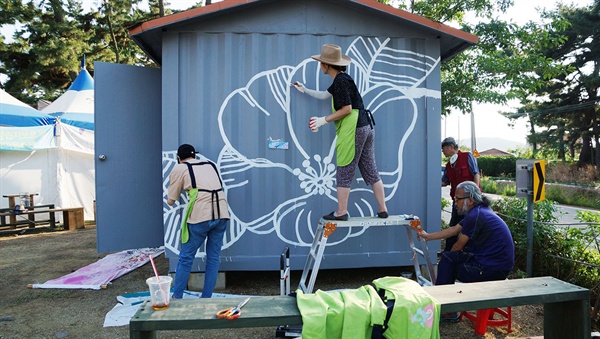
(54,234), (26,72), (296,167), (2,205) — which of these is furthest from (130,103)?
(26,72)

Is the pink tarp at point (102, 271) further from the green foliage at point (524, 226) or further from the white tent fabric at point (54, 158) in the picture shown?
the white tent fabric at point (54, 158)

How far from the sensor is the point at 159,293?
2686 millimetres

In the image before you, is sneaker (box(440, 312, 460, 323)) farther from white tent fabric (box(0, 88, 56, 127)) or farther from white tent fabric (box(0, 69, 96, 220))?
white tent fabric (box(0, 88, 56, 127))

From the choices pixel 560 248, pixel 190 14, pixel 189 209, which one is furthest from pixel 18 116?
pixel 560 248

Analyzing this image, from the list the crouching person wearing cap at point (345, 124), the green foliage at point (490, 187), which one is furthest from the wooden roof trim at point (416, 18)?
the green foliage at point (490, 187)

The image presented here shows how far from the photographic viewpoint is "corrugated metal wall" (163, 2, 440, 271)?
4930mm

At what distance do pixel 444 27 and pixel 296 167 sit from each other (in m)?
2.42

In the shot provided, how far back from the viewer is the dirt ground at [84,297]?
3.87m

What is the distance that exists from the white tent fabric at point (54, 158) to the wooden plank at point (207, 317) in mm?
10129

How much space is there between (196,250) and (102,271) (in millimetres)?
2397

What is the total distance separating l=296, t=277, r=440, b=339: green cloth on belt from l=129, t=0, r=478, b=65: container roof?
3.40m

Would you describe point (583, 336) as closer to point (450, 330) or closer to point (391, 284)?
point (450, 330)

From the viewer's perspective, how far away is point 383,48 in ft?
16.9

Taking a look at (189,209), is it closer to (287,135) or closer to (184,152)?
(184,152)
